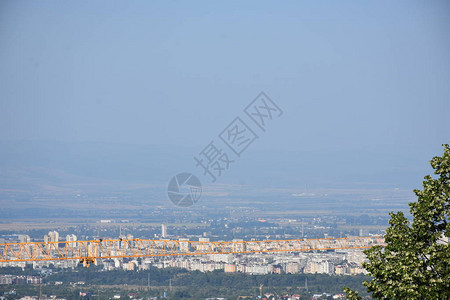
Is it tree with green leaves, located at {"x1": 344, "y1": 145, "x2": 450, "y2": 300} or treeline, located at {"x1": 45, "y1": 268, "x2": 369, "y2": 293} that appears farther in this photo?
treeline, located at {"x1": 45, "y1": 268, "x2": 369, "y2": 293}

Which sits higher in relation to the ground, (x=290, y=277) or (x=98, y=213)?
(x=98, y=213)

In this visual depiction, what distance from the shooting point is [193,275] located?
72.9 m

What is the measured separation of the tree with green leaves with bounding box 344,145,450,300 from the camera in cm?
1419

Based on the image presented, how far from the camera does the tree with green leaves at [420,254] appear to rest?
1419 centimetres

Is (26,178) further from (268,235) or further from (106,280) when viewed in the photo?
(106,280)

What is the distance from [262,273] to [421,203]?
59261 mm

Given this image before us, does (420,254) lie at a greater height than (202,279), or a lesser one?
greater

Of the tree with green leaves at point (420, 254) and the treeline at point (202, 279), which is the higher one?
the tree with green leaves at point (420, 254)

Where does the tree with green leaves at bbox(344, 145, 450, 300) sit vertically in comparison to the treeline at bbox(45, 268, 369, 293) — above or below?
above

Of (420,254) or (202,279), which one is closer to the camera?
(420,254)

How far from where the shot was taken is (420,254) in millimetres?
15000

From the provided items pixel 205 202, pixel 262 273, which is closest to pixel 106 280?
pixel 262 273

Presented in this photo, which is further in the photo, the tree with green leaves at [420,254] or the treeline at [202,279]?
the treeline at [202,279]

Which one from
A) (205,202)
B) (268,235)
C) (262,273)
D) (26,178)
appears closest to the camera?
(262,273)
